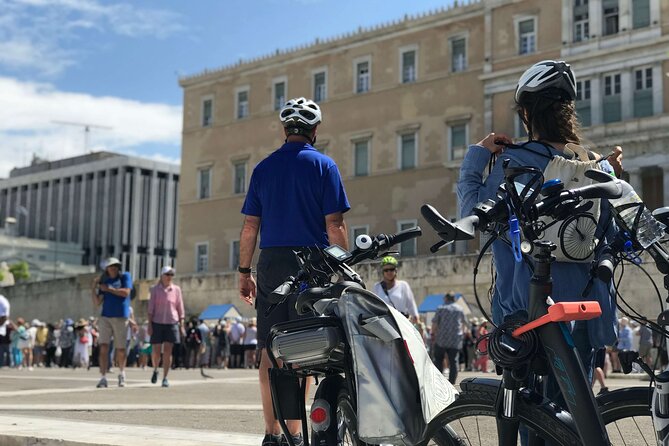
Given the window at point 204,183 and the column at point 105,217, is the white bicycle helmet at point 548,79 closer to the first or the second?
the window at point 204,183

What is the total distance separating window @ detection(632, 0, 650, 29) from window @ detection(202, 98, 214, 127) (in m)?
24.7

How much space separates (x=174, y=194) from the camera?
134m

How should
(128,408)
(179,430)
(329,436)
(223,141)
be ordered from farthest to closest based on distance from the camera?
1. (223,141)
2. (128,408)
3. (179,430)
4. (329,436)

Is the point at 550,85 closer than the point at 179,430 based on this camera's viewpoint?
Yes

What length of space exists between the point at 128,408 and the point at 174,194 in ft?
414

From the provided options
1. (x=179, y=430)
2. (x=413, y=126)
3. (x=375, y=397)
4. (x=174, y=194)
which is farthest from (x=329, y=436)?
(x=174, y=194)

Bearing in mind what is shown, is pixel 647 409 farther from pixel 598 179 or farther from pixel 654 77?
pixel 654 77

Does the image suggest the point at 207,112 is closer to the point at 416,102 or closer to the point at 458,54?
the point at 416,102

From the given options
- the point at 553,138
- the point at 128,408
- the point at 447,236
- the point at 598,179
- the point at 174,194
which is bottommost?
the point at 128,408

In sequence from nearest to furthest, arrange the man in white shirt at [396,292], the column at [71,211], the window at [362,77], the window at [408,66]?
the man in white shirt at [396,292] → the window at [408,66] → the window at [362,77] → the column at [71,211]

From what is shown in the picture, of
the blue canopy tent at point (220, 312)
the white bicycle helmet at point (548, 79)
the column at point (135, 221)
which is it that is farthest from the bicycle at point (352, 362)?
the column at point (135, 221)

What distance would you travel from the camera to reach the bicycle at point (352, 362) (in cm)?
357

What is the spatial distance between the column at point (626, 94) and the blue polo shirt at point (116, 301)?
29599mm

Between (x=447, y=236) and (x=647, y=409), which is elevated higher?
(x=447, y=236)
